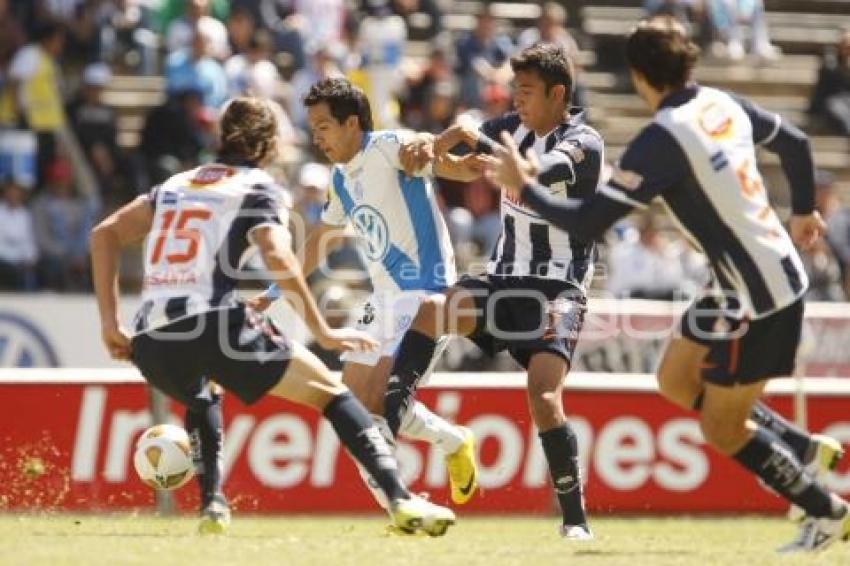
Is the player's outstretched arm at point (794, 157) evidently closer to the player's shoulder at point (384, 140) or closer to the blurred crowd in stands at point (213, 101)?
the player's shoulder at point (384, 140)

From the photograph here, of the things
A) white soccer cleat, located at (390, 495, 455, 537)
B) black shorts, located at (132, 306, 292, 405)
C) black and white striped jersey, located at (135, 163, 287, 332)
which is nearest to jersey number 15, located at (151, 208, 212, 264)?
black and white striped jersey, located at (135, 163, 287, 332)

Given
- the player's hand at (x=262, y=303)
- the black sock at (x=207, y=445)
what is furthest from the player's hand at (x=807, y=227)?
the black sock at (x=207, y=445)

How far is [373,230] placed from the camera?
11039 millimetres

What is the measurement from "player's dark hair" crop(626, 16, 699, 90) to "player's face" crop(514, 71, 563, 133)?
66.2 inches

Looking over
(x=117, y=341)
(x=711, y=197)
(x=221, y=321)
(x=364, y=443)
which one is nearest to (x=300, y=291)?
(x=221, y=321)

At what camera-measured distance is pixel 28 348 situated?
18078 mm

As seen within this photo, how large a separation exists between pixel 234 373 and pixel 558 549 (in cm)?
185

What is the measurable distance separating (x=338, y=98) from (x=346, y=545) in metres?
2.54

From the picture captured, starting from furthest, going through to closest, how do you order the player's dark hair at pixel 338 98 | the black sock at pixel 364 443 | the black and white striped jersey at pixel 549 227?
the player's dark hair at pixel 338 98, the black and white striped jersey at pixel 549 227, the black sock at pixel 364 443

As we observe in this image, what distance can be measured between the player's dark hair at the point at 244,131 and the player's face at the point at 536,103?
1704 millimetres

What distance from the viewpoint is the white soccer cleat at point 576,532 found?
1067 centimetres

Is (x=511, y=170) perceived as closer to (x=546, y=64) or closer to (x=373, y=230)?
(x=546, y=64)

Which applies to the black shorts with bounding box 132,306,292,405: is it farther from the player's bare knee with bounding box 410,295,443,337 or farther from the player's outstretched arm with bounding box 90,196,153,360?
the player's bare knee with bounding box 410,295,443,337

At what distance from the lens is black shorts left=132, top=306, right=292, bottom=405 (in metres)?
9.25
